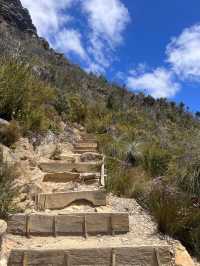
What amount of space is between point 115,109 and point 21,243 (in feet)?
47.9

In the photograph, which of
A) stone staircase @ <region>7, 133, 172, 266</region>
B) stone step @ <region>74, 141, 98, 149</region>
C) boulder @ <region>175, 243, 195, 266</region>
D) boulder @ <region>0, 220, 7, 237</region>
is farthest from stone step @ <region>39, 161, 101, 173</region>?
boulder @ <region>175, 243, 195, 266</region>

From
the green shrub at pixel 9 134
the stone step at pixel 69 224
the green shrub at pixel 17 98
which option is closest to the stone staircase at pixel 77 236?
the stone step at pixel 69 224

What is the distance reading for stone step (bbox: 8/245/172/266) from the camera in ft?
10.5

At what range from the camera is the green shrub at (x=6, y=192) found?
3900 millimetres

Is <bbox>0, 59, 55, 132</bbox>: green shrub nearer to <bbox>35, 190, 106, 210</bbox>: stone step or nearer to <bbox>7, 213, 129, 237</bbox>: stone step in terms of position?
<bbox>35, 190, 106, 210</bbox>: stone step

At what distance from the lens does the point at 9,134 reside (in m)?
6.24

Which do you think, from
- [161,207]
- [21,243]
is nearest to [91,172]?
[161,207]

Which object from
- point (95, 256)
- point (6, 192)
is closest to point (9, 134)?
point (6, 192)

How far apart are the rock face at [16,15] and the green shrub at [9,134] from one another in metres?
31.9

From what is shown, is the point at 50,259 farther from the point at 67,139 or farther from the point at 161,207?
the point at 67,139

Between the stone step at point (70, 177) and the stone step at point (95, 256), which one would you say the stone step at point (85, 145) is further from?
the stone step at point (95, 256)

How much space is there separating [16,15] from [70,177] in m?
37.3

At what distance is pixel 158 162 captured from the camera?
24.3ft

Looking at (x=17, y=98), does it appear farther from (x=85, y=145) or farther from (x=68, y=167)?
(x=85, y=145)
